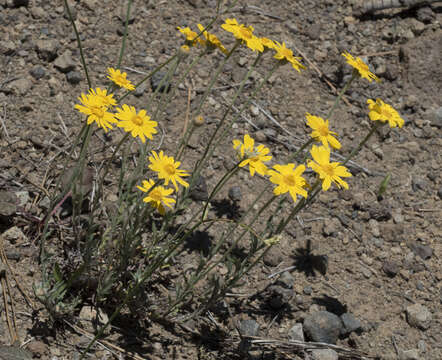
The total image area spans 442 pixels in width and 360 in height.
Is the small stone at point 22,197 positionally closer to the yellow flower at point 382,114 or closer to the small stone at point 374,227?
the yellow flower at point 382,114

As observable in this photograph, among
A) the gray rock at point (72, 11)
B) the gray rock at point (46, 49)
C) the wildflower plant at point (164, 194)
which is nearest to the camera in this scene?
the wildflower plant at point (164, 194)

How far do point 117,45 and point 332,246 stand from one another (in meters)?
2.57

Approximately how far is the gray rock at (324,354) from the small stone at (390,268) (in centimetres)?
85

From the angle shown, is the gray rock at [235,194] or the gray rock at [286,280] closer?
the gray rock at [286,280]

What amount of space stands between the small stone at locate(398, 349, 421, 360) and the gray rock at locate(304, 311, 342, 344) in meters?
0.47

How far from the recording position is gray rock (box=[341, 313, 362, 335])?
342cm

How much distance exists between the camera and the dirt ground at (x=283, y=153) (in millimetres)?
3205

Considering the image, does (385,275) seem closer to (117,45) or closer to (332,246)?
(332,246)

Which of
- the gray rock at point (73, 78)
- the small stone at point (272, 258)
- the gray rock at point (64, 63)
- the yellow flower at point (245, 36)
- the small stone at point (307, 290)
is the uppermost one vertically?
the yellow flower at point (245, 36)

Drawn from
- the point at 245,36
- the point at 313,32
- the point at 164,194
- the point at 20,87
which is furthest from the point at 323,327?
the point at 313,32

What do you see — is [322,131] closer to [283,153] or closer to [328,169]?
[328,169]

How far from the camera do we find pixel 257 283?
354 cm

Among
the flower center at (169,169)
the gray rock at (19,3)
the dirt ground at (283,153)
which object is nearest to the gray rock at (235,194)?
the dirt ground at (283,153)

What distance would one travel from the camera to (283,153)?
427 centimetres
